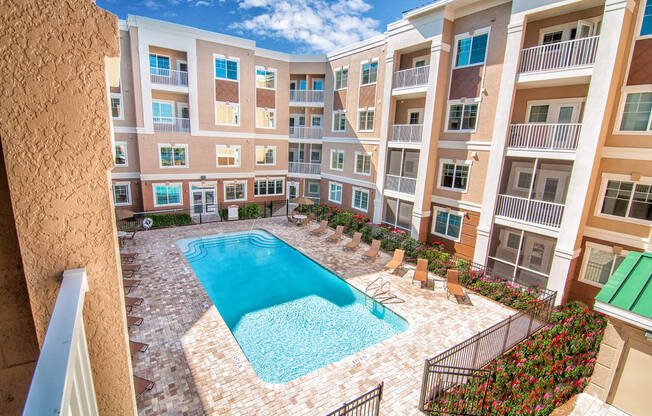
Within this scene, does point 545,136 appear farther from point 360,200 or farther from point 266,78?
point 266,78

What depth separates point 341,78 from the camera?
2289 cm

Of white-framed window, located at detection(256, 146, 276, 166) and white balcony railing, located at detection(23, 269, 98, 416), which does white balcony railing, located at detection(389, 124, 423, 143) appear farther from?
white balcony railing, located at detection(23, 269, 98, 416)

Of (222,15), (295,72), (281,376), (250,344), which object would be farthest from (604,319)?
(222,15)

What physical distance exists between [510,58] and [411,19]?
19.9 ft

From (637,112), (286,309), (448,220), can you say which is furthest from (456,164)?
(286,309)

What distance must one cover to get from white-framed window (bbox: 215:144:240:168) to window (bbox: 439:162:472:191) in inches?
587

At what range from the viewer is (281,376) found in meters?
8.38

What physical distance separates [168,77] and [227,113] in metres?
4.26

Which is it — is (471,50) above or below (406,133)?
above

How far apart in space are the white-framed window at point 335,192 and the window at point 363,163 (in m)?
2.45

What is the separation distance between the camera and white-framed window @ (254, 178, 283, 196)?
25.1m

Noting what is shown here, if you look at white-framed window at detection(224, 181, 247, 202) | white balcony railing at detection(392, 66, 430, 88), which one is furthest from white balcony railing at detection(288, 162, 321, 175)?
white balcony railing at detection(392, 66, 430, 88)

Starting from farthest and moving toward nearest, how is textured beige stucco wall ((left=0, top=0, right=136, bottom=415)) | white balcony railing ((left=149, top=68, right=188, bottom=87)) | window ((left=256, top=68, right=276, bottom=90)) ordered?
window ((left=256, top=68, right=276, bottom=90)) < white balcony railing ((left=149, top=68, right=188, bottom=87)) < textured beige stucco wall ((left=0, top=0, right=136, bottom=415))

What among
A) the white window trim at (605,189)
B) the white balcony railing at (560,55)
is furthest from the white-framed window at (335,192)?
the white window trim at (605,189)
